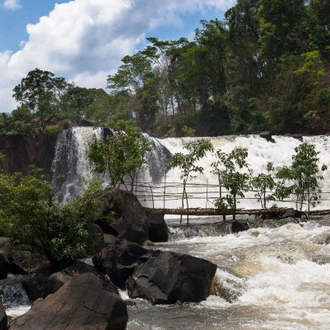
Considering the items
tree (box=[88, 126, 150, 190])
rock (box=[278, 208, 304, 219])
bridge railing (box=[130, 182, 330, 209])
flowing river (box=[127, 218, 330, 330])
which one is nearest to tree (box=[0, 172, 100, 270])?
flowing river (box=[127, 218, 330, 330])

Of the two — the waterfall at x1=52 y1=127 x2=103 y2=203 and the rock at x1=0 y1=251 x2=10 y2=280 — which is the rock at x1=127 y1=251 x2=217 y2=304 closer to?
the rock at x1=0 y1=251 x2=10 y2=280

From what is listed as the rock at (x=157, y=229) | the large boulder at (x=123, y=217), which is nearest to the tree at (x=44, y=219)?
the large boulder at (x=123, y=217)

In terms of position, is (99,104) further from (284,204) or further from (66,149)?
(284,204)

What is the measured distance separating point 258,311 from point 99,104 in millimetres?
46600

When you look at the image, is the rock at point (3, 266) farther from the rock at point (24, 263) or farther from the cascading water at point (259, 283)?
the cascading water at point (259, 283)

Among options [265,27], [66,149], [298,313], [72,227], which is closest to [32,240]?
[72,227]

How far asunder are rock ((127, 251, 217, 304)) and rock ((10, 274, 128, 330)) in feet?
6.38

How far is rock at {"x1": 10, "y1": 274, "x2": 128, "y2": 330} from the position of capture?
7648 millimetres

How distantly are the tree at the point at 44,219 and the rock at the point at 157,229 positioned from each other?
6.02m

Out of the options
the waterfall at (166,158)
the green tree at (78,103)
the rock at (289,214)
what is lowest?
the rock at (289,214)

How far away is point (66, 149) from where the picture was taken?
98.2 ft

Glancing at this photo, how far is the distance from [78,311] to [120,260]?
352 centimetres

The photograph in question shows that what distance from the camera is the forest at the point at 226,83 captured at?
36.5 m

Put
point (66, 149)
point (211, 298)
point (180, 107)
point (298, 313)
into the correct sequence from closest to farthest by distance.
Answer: point (298, 313) < point (211, 298) < point (66, 149) < point (180, 107)
